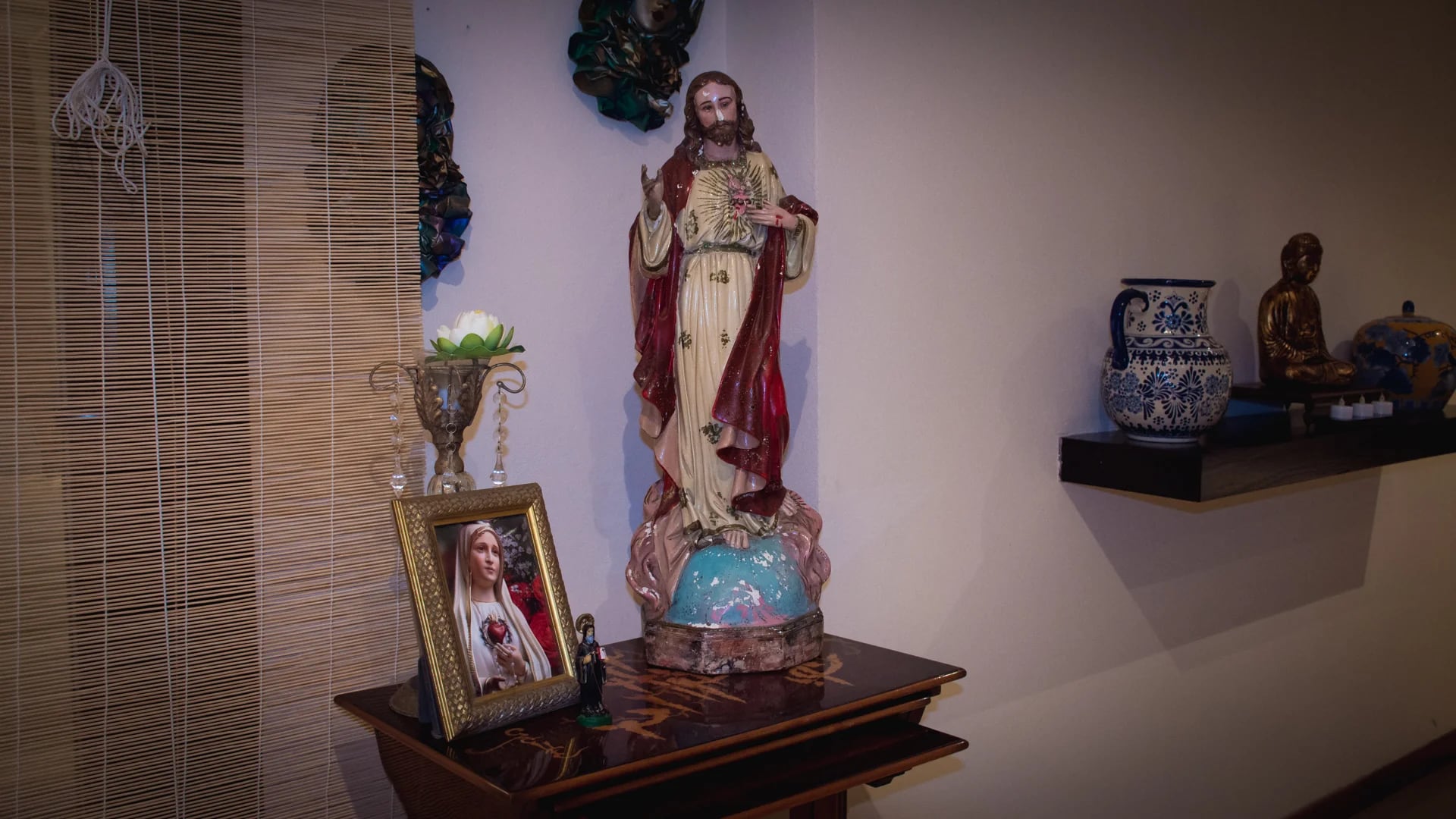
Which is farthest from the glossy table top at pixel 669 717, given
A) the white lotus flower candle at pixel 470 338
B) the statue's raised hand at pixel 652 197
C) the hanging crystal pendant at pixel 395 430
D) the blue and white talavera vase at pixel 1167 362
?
the blue and white talavera vase at pixel 1167 362

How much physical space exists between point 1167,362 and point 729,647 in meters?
1.03

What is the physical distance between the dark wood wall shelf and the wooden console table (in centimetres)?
67

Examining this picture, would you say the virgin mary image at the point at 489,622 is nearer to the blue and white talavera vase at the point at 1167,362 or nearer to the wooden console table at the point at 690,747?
the wooden console table at the point at 690,747

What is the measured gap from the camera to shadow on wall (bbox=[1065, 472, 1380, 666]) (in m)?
2.24

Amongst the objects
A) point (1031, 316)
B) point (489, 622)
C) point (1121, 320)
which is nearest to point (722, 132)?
point (489, 622)

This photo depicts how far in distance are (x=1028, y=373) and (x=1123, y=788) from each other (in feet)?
2.95

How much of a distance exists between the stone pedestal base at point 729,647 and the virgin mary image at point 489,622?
20 cm

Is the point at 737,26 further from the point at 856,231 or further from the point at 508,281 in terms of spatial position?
the point at 508,281

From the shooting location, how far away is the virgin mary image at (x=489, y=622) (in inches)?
47.3

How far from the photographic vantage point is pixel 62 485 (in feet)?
3.90

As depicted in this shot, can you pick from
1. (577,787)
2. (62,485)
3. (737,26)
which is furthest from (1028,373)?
(62,485)

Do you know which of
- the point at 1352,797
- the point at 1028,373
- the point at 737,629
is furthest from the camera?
the point at 1352,797

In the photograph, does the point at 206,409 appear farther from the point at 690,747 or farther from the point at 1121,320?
the point at 1121,320

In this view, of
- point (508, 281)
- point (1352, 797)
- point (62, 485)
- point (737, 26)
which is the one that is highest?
point (737, 26)
